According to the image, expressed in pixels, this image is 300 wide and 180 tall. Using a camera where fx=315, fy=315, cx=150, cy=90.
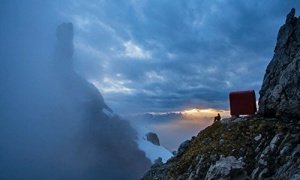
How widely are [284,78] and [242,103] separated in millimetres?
4423

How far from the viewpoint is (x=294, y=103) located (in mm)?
18750

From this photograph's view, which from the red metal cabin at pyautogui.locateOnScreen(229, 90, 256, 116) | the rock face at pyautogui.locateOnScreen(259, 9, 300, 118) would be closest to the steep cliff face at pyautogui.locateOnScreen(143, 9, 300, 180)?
the rock face at pyautogui.locateOnScreen(259, 9, 300, 118)

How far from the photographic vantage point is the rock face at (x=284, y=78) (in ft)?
62.8

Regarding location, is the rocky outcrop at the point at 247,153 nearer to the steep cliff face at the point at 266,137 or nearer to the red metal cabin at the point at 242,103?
the steep cliff face at the point at 266,137

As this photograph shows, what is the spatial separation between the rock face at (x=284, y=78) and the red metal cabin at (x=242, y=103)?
44.6 inches

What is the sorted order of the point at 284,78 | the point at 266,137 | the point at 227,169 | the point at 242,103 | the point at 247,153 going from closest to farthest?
1. the point at 227,169
2. the point at 247,153
3. the point at 266,137
4. the point at 284,78
5. the point at 242,103

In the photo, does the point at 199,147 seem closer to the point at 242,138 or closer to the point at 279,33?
the point at 242,138

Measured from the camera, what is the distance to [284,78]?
20312 millimetres

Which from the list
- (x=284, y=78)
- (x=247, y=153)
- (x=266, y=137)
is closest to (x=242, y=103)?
(x=284, y=78)

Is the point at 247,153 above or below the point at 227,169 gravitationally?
above

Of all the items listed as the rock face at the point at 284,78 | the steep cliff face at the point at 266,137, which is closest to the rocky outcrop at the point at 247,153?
the steep cliff face at the point at 266,137

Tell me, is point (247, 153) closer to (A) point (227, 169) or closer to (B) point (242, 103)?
(A) point (227, 169)

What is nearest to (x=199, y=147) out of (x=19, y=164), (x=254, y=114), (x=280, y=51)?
(x=254, y=114)

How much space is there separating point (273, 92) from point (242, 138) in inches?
160
